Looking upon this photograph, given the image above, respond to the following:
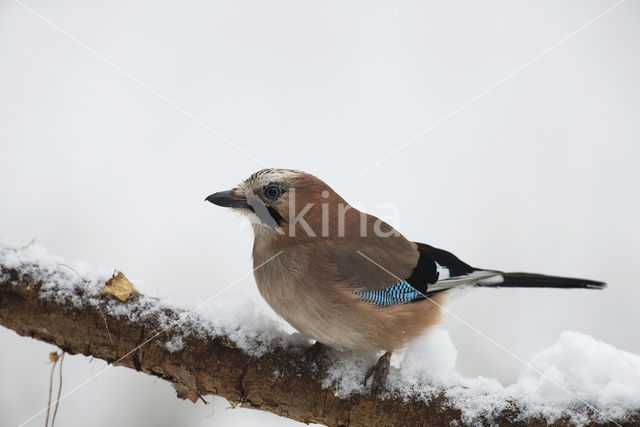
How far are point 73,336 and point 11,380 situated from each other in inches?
75.5

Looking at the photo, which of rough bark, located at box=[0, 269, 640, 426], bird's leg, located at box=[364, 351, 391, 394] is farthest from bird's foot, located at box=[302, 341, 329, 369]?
bird's leg, located at box=[364, 351, 391, 394]

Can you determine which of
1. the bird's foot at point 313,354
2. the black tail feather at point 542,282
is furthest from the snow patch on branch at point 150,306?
the black tail feather at point 542,282

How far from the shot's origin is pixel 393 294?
3021 millimetres

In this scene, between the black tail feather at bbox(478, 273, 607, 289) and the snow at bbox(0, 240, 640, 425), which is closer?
the snow at bbox(0, 240, 640, 425)

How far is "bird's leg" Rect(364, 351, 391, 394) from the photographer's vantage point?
2679 millimetres

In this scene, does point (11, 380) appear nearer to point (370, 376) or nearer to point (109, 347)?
point (109, 347)

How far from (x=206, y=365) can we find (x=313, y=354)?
1.74 feet

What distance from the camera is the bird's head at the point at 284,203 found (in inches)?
122

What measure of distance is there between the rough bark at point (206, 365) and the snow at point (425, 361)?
4cm

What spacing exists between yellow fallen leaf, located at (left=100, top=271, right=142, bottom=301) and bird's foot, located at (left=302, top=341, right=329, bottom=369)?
35.6 inches

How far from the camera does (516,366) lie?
4195mm

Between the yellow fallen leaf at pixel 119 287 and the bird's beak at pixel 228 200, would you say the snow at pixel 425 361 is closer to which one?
the yellow fallen leaf at pixel 119 287

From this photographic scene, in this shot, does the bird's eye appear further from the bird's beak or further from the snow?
the snow

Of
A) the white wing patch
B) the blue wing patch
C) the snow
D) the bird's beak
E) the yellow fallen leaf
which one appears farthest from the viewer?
the white wing patch
